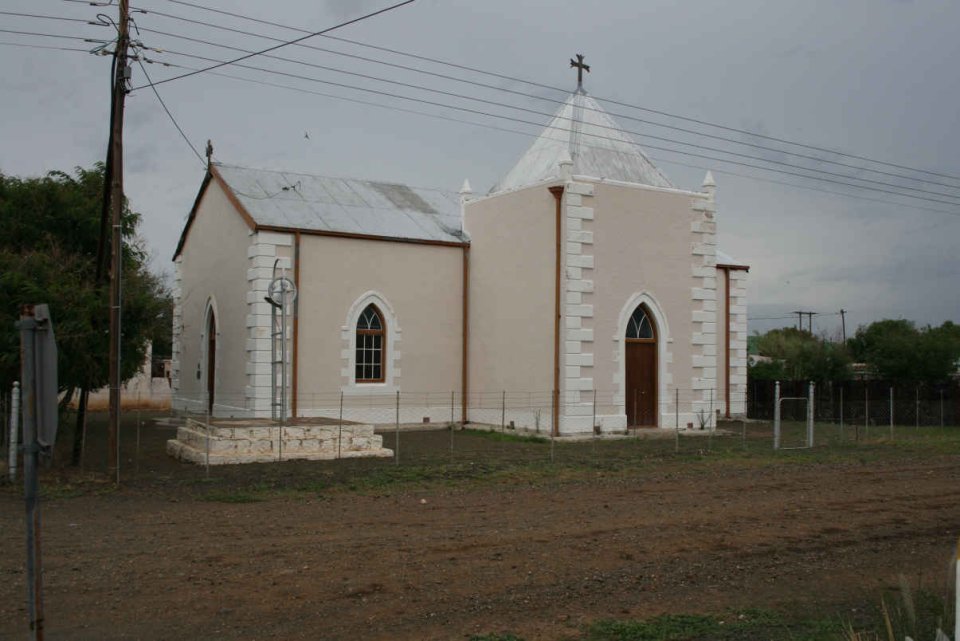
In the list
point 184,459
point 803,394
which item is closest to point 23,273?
point 184,459

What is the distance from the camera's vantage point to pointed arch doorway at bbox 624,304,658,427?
22.3m

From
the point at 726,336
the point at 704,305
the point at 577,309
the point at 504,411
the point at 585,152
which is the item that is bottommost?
the point at 504,411

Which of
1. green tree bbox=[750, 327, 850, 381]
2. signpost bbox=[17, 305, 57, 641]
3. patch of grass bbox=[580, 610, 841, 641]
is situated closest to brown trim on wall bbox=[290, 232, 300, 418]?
patch of grass bbox=[580, 610, 841, 641]

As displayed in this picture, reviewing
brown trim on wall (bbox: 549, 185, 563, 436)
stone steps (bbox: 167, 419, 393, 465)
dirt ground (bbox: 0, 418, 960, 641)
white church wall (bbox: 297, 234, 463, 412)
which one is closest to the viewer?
dirt ground (bbox: 0, 418, 960, 641)

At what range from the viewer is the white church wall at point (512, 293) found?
21.6 meters

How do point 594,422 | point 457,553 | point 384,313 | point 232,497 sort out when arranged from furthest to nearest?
point 384,313, point 594,422, point 232,497, point 457,553

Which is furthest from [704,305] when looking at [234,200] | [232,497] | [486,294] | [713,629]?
[713,629]

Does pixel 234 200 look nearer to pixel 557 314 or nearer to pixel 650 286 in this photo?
pixel 557 314

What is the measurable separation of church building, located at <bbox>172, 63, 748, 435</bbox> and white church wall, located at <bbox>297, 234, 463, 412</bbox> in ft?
0.12

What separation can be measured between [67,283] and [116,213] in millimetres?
1845

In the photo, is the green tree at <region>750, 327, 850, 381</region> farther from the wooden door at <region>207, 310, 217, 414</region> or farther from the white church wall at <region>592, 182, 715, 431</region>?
the wooden door at <region>207, 310, 217, 414</region>

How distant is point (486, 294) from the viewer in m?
23.7

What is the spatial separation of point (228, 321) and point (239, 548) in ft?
49.1

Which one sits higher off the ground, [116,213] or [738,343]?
[116,213]
